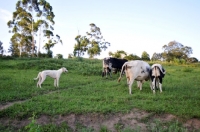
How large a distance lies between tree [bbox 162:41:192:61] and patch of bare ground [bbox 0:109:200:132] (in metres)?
51.2

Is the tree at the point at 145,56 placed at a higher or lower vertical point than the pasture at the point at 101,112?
higher

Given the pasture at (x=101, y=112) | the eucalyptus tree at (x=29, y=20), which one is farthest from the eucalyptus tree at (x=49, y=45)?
the pasture at (x=101, y=112)

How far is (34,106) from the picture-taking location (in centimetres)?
933

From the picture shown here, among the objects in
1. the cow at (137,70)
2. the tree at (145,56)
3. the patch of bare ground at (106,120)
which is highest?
the tree at (145,56)

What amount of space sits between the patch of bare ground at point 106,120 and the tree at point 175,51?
51.2 m

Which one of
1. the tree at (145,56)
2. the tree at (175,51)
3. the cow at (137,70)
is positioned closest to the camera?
the cow at (137,70)

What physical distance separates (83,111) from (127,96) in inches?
111

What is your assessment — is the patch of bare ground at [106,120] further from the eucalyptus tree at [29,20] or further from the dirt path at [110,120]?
the eucalyptus tree at [29,20]

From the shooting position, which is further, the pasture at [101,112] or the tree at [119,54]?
the tree at [119,54]

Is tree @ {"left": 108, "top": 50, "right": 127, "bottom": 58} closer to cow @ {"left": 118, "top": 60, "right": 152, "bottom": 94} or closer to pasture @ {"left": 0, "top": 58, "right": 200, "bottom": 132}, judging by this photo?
cow @ {"left": 118, "top": 60, "right": 152, "bottom": 94}

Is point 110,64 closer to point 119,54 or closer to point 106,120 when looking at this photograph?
point 106,120

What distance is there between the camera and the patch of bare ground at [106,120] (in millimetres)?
8070

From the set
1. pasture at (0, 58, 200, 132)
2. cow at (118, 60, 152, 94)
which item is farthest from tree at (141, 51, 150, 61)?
pasture at (0, 58, 200, 132)

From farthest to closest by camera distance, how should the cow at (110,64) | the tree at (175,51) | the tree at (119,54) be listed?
1. the tree at (175,51)
2. the tree at (119,54)
3. the cow at (110,64)
